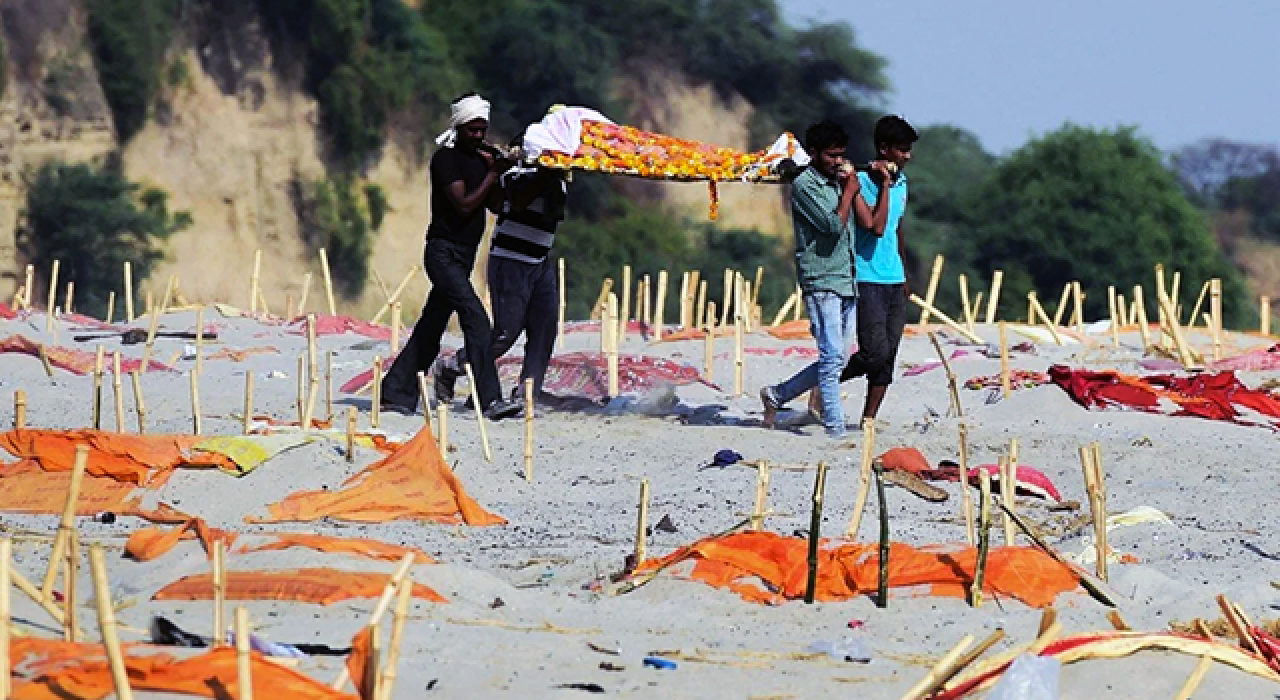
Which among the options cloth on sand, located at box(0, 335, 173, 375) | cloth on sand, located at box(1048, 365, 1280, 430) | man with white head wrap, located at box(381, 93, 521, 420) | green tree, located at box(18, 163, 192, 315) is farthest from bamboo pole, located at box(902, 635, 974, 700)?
green tree, located at box(18, 163, 192, 315)

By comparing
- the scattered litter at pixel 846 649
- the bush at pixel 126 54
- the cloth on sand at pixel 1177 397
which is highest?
the bush at pixel 126 54

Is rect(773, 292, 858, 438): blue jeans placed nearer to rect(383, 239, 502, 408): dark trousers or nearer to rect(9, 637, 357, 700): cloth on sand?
rect(383, 239, 502, 408): dark trousers

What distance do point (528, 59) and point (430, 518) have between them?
31651mm

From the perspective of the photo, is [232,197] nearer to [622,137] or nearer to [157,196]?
[157,196]

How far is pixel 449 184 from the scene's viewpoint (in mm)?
10609

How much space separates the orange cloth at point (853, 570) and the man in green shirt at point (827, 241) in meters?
3.53

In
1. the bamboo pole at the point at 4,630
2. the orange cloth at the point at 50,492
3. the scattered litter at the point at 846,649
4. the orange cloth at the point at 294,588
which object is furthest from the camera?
the orange cloth at the point at 50,492

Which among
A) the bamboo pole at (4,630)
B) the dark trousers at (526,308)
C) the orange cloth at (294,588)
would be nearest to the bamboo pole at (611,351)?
the dark trousers at (526,308)

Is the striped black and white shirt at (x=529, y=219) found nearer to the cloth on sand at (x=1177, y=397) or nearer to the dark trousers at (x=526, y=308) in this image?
the dark trousers at (x=526, y=308)

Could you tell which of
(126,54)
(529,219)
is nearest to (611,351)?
(529,219)

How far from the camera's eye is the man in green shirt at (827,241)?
32.7 ft

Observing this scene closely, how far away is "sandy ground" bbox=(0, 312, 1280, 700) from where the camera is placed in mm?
5340

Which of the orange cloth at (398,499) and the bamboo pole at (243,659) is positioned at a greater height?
the bamboo pole at (243,659)

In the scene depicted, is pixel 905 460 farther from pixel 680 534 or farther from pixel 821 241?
pixel 680 534
